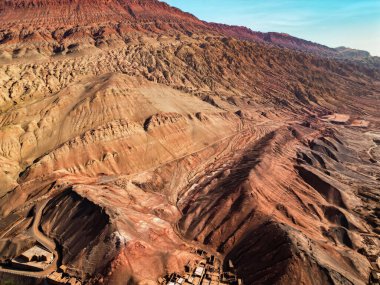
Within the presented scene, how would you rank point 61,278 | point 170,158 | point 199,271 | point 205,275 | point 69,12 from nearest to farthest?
point 61,278 → point 205,275 → point 199,271 → point 170,158 → point 69,12

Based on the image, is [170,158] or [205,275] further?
[170,158]

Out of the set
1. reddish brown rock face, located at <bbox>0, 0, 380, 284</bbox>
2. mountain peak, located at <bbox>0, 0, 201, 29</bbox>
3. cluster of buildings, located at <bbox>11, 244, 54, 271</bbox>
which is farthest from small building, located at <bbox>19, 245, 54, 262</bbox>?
mountain peak, located at <bbox>0, 0, 201, 29</bbox>

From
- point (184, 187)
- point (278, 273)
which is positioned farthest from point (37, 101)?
point (278, 273)

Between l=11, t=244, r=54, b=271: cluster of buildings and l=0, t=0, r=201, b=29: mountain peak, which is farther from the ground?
l=0, t=0, r=201, b=29: mountain peak

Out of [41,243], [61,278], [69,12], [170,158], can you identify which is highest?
[69,12]

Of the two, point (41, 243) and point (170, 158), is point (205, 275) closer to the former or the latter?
point (41, 243)

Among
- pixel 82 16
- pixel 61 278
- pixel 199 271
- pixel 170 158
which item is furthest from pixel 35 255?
pixel 82 16

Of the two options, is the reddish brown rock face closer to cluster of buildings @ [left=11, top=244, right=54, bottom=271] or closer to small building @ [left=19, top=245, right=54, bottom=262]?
cluster of buildings @ [left=11, top=244, right=54, bottom=271]
